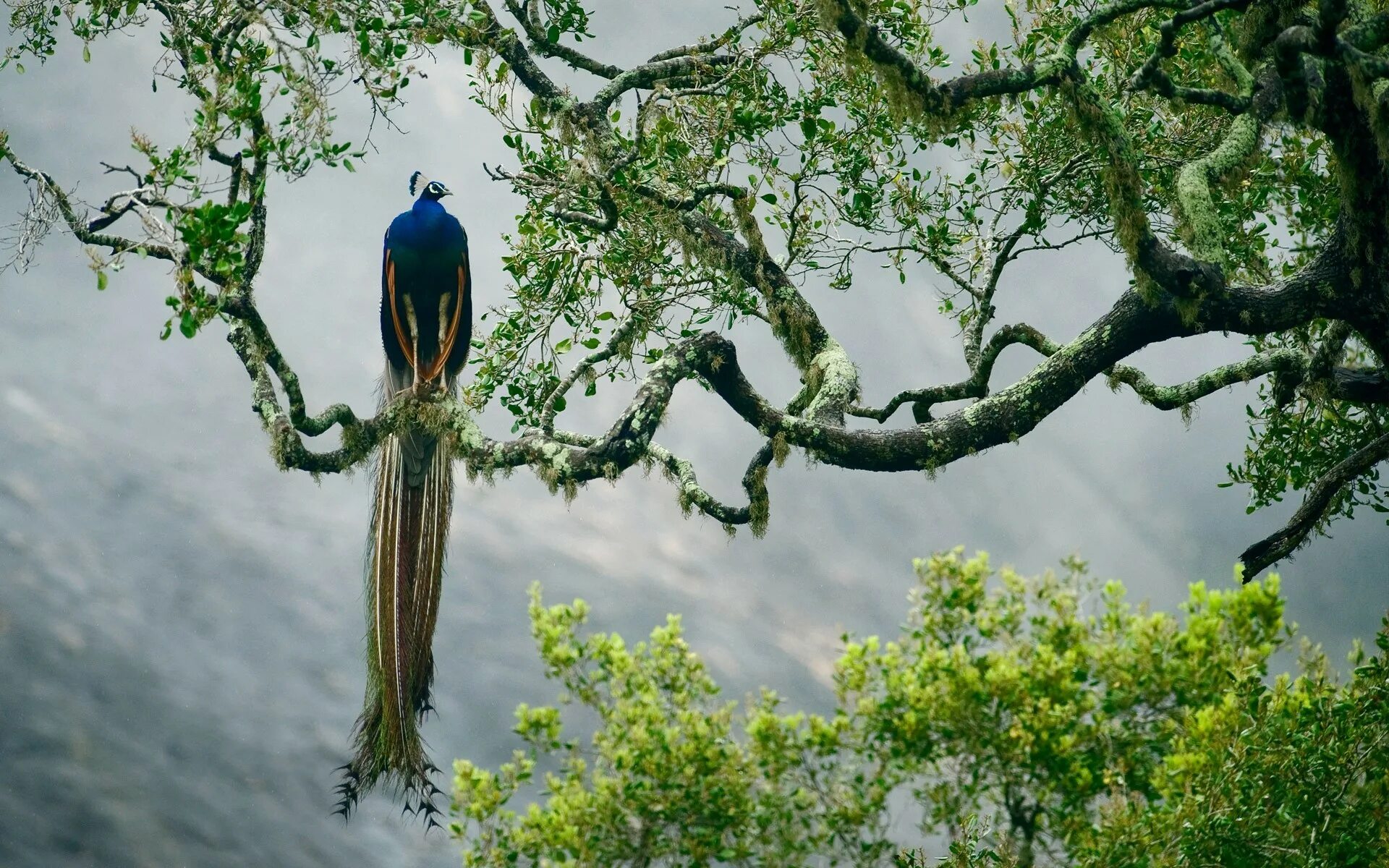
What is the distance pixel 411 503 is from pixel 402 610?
20.9 inches

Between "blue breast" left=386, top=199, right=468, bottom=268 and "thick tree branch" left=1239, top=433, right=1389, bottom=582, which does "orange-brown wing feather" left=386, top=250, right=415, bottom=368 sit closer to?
"blue breast" left=386, top=199, right=468, bottom=268

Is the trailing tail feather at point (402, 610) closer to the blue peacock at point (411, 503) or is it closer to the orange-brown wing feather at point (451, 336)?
the blue peacock at point (411, 503)

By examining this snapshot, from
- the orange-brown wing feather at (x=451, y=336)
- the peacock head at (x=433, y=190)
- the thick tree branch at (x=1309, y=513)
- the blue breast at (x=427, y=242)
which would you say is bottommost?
the thick tree branch at (x=1309, y=513)

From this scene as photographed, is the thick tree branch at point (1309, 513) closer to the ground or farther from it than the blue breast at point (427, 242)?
closer to the ground

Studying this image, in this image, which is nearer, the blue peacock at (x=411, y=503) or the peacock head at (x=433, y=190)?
the blue peacock at (x=411, y=503)

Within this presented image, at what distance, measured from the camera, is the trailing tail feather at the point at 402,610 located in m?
4.79

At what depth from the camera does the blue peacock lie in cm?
484

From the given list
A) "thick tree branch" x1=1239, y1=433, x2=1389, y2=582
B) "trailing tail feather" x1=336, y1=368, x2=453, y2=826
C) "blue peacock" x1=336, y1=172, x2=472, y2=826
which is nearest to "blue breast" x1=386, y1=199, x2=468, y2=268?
"blue peacock" x1=336, y1=172, x2=472, y2=826

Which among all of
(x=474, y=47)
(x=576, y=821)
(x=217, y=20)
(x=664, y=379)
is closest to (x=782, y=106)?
(x=474, y=47)

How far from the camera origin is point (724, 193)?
5.86 m

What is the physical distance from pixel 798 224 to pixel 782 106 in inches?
27.1

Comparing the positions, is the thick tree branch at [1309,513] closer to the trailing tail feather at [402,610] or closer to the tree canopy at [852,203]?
the tree canopy at [852,203]

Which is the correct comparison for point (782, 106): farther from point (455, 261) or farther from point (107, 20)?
point (107, 20)

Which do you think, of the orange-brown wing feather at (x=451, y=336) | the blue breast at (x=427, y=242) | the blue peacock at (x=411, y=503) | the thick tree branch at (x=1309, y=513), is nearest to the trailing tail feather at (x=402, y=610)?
the blue peacock at (x=411, y=503)
